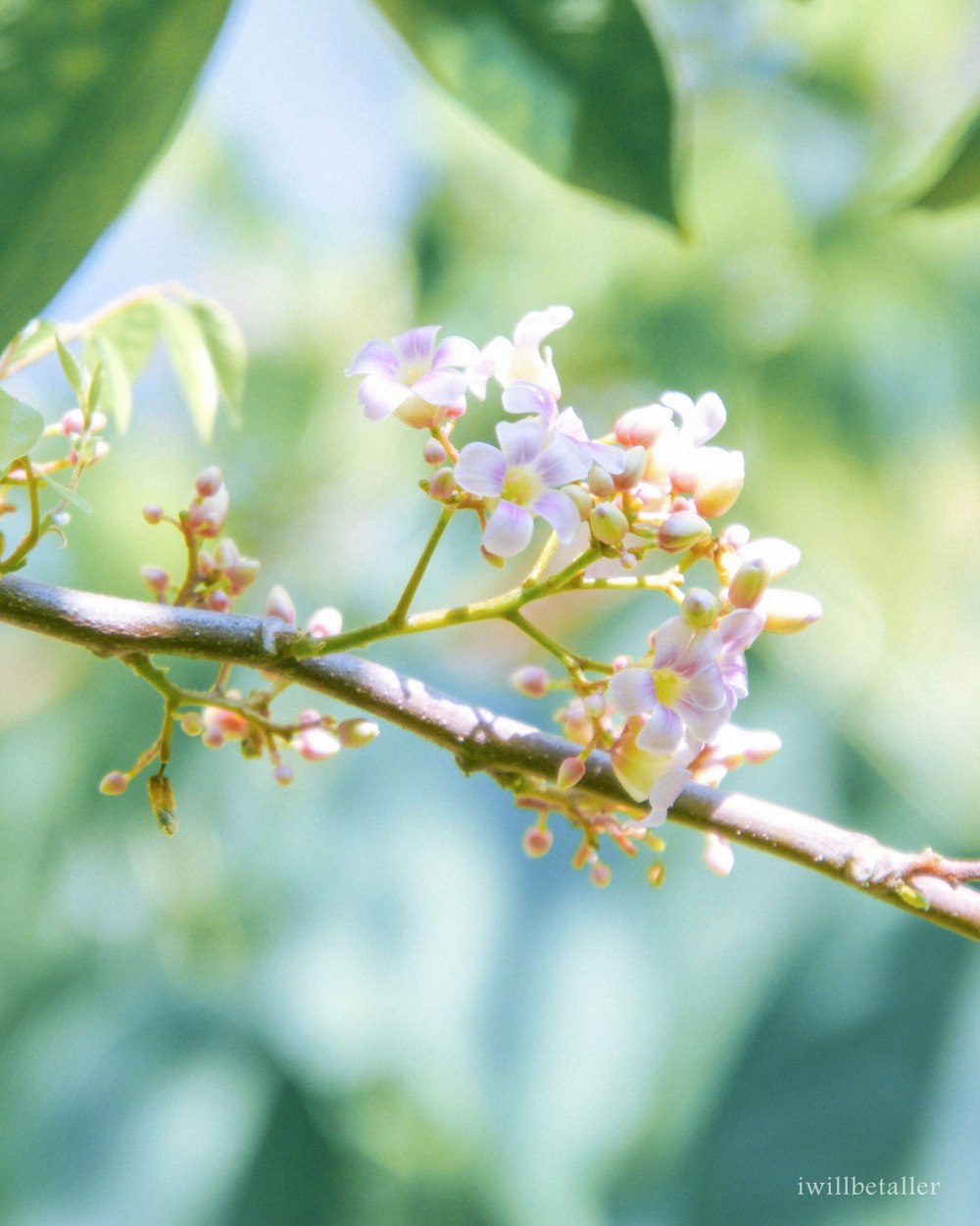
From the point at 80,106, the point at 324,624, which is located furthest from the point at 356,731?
the point at 80,106

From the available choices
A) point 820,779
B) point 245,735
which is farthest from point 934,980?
point 245,735

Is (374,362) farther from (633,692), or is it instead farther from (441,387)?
(633,692)

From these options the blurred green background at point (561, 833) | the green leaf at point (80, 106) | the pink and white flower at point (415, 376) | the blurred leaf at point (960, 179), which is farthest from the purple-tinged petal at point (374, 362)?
the blurred green background at point (561, 833)

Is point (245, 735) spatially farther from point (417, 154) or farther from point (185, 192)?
point (185, 192)

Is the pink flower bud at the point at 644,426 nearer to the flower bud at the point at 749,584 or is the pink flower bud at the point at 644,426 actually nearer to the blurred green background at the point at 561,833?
the flower bud at the point at 749,584

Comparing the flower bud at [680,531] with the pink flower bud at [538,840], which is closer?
the flower bud at [680,531]

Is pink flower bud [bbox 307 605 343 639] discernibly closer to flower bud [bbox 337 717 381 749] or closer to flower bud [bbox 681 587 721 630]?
flower bud [bbox 337 717 381 749]

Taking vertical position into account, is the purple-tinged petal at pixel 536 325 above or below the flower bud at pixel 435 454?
above
